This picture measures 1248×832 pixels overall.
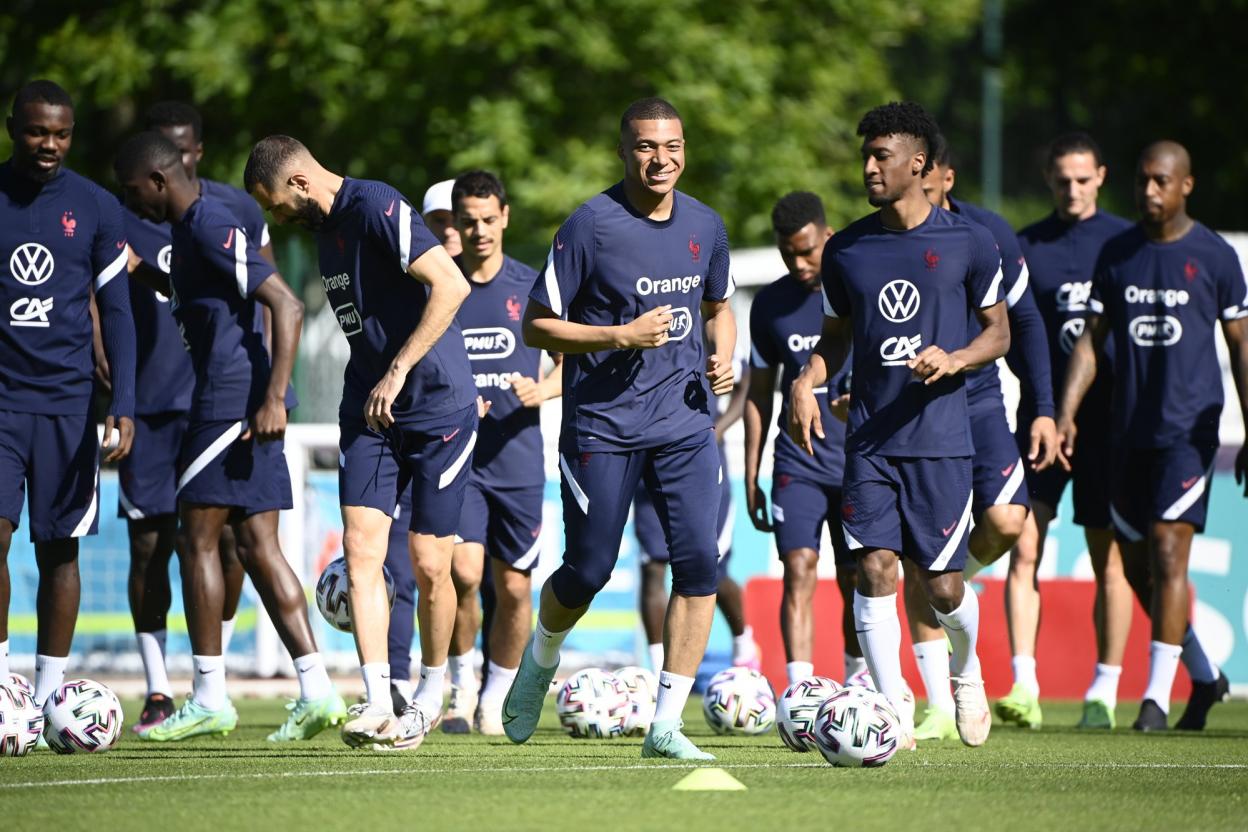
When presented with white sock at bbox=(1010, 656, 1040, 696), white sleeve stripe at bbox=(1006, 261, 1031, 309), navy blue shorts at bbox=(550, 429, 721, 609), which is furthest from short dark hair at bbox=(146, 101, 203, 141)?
white sock at bbox=(1010, 656, 1040, 696)

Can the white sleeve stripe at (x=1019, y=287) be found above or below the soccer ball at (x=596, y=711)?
above

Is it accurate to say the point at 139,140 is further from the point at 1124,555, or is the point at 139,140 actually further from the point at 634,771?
the point at 1124,555

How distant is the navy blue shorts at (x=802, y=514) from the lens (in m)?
10.2

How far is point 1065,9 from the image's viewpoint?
31.4 metres

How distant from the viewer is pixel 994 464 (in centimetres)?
924

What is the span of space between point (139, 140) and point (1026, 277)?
4.14 m

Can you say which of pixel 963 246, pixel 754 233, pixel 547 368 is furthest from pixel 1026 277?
pixel 754 233

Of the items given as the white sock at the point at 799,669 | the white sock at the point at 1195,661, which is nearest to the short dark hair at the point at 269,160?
the white sock at the point at 799,669

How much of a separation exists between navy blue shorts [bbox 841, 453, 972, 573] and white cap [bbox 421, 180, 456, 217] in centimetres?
325

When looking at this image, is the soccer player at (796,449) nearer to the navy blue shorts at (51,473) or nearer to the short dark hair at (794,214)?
the short dark hair at (794,214)

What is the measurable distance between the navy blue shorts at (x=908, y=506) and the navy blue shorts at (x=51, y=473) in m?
3.34

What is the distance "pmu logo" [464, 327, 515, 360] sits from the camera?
10.2 m

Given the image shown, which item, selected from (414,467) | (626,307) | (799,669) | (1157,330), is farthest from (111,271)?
(1157,330)

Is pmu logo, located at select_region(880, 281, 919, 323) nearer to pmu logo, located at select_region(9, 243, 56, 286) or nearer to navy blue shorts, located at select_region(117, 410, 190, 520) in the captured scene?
pmu logo, located at select_region(9, 243, 56, 286)
